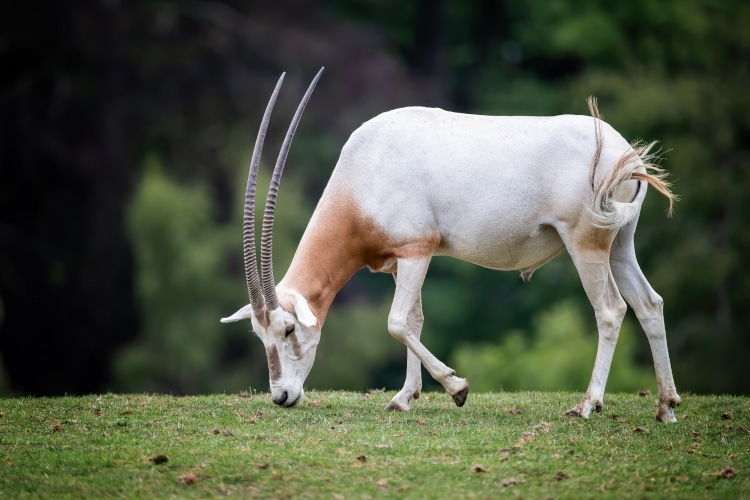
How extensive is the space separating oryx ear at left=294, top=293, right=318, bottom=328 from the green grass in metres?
0.74

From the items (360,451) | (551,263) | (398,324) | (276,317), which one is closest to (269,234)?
(276,317)

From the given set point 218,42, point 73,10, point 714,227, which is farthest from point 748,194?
point 73,10

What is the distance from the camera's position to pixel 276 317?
10.1 meters

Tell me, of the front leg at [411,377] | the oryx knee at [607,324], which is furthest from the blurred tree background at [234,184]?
the oryx knee at [607,324]

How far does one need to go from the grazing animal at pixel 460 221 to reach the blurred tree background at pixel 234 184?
2026 centimetres

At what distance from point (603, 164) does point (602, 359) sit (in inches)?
62.4

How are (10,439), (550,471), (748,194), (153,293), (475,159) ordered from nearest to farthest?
(550,471)
(10,439)
(475,159)
(748,194)
(153,293)

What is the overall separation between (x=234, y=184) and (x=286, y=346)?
90.9 feet

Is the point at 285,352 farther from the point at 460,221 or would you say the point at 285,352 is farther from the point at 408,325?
the point at 460,221

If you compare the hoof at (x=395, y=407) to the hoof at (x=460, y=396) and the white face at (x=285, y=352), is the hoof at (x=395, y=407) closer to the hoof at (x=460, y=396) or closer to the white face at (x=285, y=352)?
the hoof at (x=460, y=396)

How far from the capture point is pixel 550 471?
779 centimetres

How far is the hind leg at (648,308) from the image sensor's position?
9.79m

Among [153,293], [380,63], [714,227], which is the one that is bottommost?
[153,293]

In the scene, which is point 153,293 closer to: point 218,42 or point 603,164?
point 218,42
